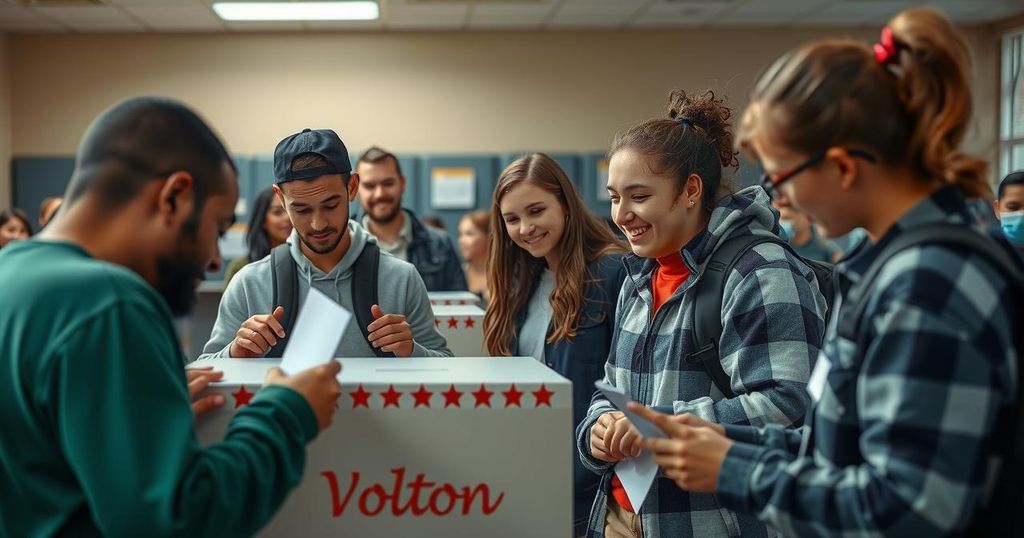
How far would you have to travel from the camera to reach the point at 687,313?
153 cm

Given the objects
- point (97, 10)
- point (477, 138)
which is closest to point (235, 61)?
point (97, 10)

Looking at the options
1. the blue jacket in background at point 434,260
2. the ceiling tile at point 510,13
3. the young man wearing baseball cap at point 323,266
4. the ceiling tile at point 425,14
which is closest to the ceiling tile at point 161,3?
the ceiling tile at point 425,14

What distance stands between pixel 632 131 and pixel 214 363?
0.89 metres

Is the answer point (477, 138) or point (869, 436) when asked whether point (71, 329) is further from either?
point (477, 138)

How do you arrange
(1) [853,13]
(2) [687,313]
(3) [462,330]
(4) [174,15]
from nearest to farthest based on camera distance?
(2) [687,313] → (3) [462,330] → (4) [174,15] → (1) [853,13]

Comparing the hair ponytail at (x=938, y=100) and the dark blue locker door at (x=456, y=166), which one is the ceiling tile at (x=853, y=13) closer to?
the dark blue locker door at (x=456, y=166)

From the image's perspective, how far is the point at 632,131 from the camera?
5.68 ft

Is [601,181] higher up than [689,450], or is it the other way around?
[601,181]

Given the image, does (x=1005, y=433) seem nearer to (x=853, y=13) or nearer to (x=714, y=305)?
(x=714, y=305)

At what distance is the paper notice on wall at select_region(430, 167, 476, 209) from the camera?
6.82 meters

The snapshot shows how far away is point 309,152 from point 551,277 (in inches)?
28.7

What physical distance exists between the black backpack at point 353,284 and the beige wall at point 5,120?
587 centimetres

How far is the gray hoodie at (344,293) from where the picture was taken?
193 cm

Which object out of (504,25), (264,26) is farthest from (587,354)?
(264,26)
